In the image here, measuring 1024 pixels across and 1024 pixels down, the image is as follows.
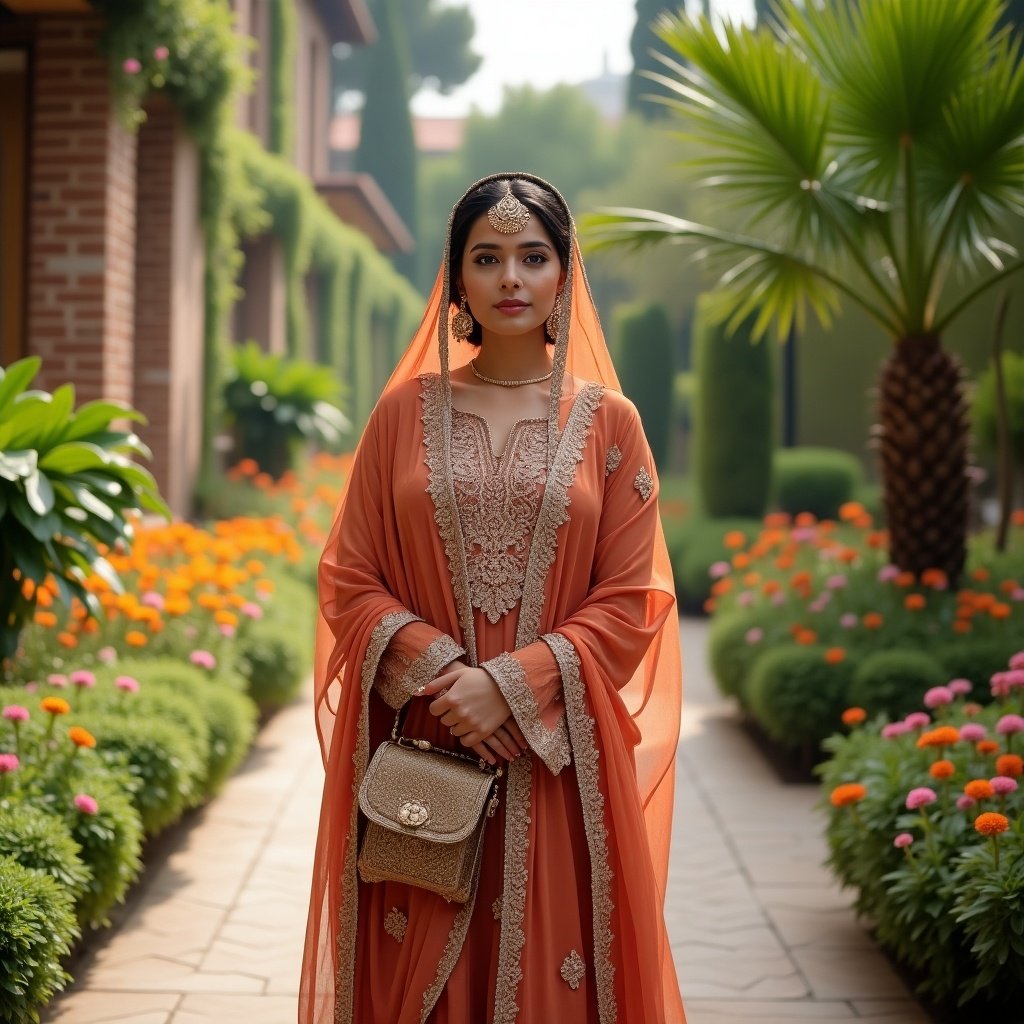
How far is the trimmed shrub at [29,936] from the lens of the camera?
9.94 ft

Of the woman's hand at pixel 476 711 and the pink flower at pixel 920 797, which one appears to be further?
the pink flower at pixel 920 797

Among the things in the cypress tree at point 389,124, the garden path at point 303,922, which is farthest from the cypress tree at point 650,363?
the cypress tree at point 389,124

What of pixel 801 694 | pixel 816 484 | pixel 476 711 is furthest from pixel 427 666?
pixel 816 484

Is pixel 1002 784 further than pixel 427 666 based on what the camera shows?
Yes

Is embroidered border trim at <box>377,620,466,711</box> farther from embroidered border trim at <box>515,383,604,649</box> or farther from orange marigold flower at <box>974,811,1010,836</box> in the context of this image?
orange marigold flower at <box>974,811,1010,836</box>

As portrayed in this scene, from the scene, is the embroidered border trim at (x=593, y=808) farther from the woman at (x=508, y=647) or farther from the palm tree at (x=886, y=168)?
the palm tree at (x=886, y=168)

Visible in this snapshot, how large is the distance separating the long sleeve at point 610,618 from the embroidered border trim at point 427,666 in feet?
0.26

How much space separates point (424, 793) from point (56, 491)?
93.0 inches

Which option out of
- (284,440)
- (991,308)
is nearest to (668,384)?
(991,308)

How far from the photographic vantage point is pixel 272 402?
11.4m

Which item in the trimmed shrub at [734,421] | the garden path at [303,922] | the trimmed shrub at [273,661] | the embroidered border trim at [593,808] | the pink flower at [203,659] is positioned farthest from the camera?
the trimmed shrub at [734,421]

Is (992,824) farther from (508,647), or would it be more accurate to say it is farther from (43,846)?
(43,846)

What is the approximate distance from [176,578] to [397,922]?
3.44m

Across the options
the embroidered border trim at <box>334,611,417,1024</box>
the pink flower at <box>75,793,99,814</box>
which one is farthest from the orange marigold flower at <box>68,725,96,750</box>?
the embroidered border trim at <box>334,611,417,1024</box>
